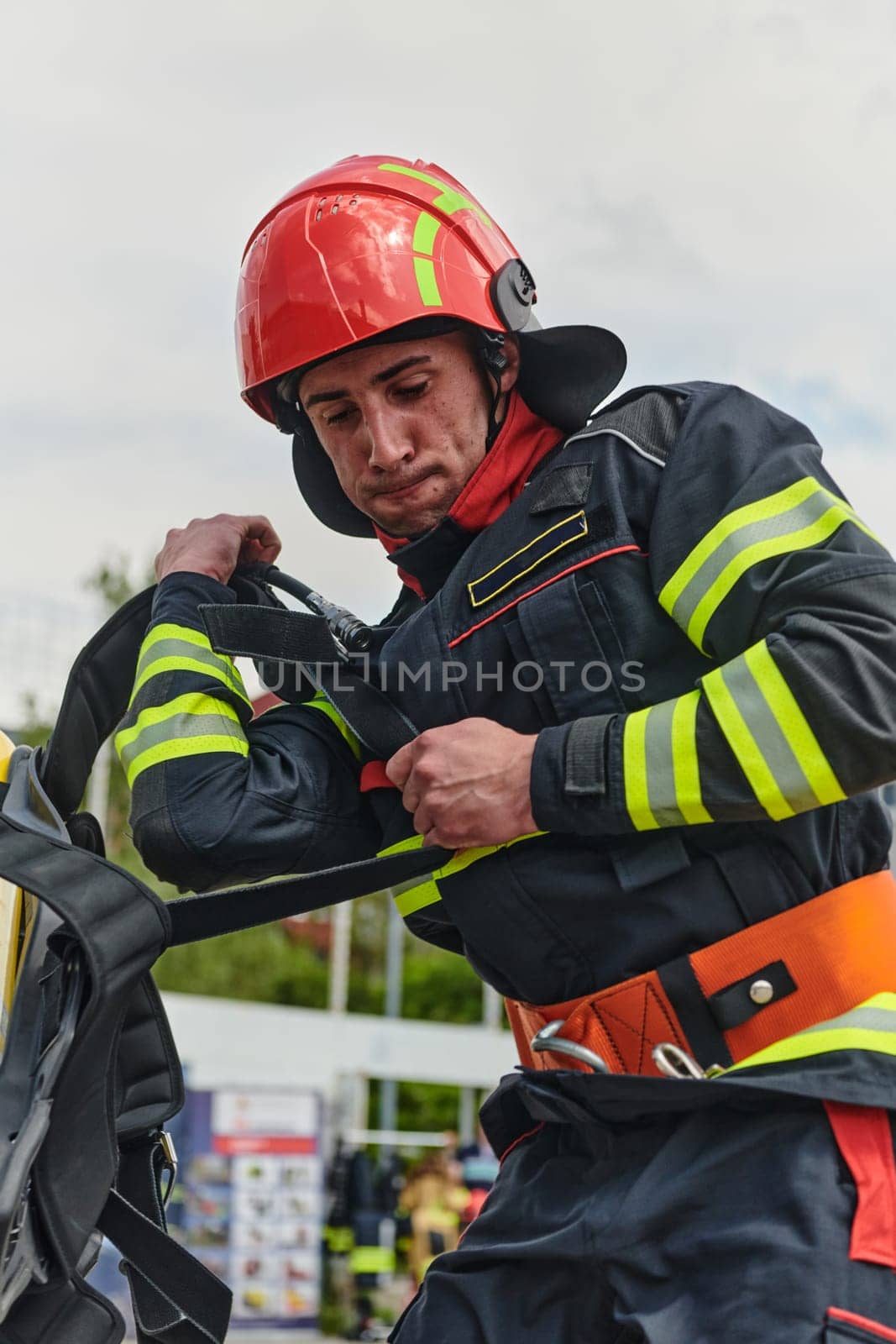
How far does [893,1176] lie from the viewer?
6.26ft

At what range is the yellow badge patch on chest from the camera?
2301 millimetres

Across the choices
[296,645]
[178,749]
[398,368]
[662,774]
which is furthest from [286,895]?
[398,368]

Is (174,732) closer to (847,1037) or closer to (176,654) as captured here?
(176,654)

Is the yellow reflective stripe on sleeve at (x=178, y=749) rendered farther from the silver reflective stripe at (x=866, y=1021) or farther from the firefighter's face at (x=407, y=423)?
the silver reflective stripe at (x=866, y=1021)

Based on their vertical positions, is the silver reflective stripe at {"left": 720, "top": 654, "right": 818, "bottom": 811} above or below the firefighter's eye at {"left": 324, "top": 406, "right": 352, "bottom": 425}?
below

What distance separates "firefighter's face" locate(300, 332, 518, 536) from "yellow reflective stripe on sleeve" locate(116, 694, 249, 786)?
454mm

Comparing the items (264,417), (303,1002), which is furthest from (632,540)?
(303,1002)

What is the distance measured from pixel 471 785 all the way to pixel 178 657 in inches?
24.6

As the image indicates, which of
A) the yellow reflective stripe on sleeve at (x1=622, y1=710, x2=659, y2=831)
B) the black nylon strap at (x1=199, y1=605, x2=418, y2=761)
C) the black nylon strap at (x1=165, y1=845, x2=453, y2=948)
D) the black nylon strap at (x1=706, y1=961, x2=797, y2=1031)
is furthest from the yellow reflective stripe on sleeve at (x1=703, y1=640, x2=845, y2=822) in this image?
the black nylon strap at (x1=199, y1=605, x2=418, y2=761)

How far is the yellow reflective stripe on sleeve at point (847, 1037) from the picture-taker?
1975 mm

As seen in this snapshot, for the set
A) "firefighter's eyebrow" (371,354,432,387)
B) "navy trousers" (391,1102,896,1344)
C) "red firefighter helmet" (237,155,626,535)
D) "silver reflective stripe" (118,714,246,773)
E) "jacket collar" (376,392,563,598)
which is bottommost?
"navy trousers" (391,1102,896,1344)

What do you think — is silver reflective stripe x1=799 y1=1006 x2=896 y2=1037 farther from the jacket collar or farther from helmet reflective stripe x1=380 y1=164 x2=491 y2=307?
helmet reflective stripe x1=380 y1=164 x2=491 y2=307

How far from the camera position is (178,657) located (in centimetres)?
259

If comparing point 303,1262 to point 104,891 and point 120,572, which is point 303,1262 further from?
point 120,572
